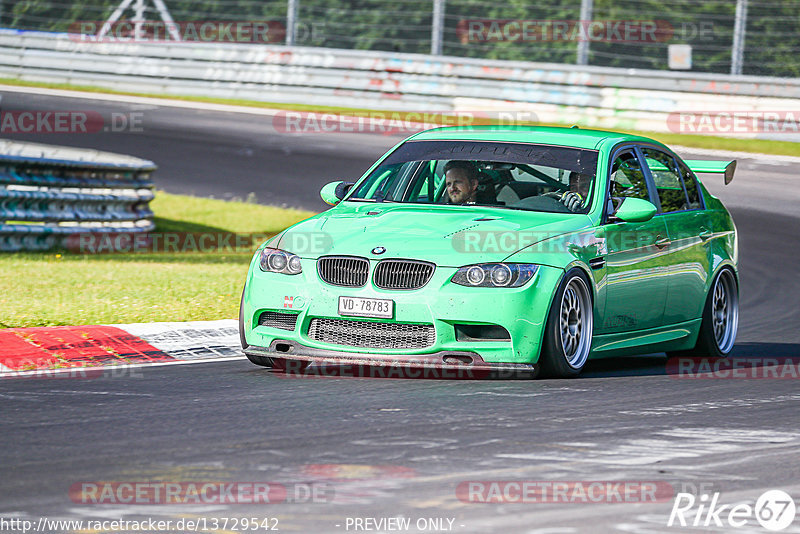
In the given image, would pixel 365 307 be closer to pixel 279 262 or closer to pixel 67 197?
pixel 279 262

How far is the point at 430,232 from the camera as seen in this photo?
852 cm

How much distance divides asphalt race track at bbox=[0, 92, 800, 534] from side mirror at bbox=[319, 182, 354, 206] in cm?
131

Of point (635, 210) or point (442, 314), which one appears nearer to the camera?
point (442, 314)

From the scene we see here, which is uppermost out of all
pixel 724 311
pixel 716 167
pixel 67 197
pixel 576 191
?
pixel 716 167

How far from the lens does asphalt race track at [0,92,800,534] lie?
5.23 meters

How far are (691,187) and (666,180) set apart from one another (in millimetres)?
362

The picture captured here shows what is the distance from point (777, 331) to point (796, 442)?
218 inches

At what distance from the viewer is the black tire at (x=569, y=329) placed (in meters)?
8.40

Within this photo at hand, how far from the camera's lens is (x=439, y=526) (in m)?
5.02

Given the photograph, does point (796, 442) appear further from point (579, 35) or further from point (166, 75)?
point (166, 75)

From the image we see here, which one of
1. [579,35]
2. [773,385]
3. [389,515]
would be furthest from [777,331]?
[579,35]

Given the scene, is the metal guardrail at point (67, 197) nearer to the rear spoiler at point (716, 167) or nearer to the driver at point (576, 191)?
the rear spoiler at point (716, 167)

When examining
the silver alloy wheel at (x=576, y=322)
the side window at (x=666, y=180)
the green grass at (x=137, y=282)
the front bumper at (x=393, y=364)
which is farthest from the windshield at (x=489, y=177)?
the green grass at (x=137, y=282)

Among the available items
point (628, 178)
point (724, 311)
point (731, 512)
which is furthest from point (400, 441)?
point (724, 311)
